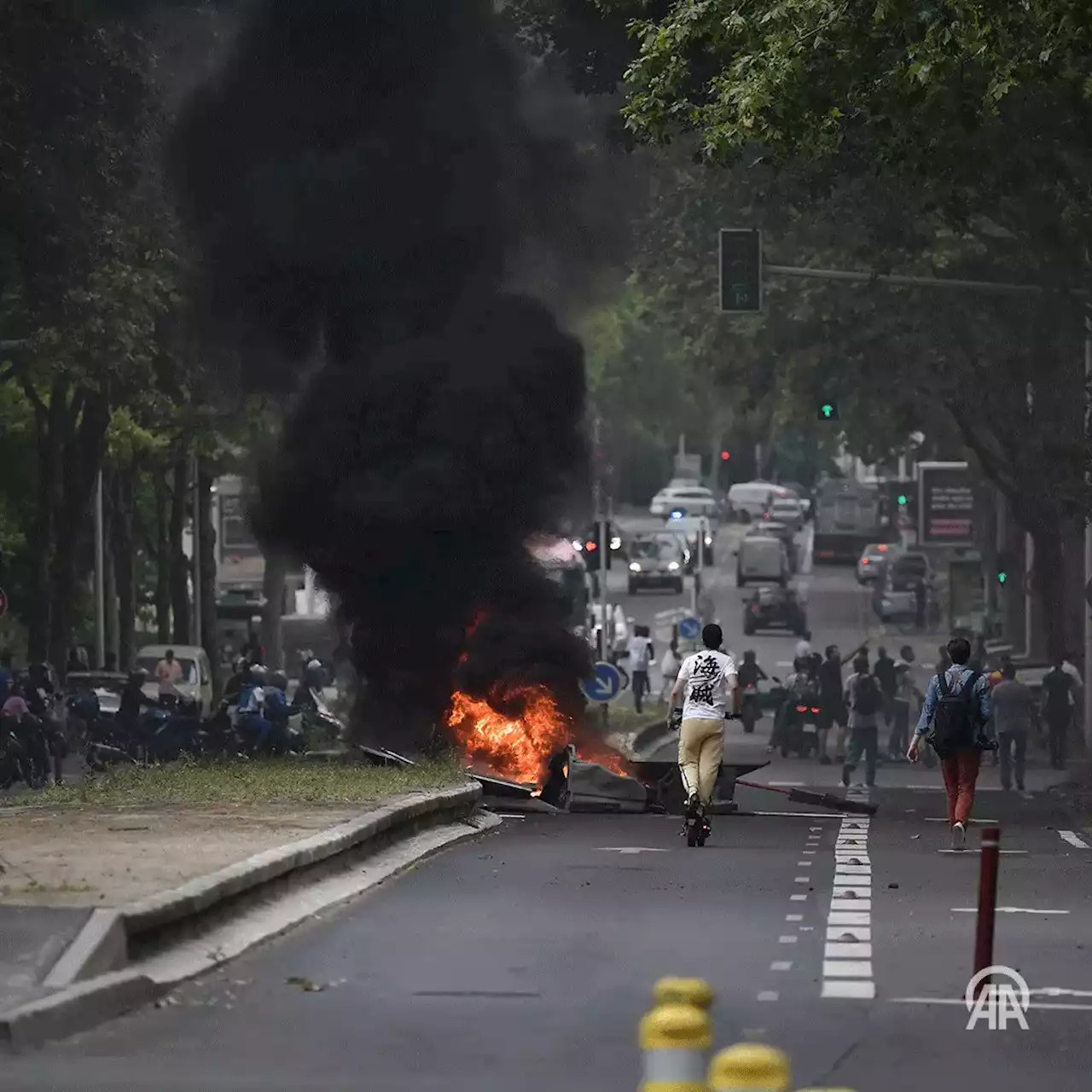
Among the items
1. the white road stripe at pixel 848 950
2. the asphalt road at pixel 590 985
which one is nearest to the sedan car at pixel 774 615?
the asphalt road at pixel 590 985

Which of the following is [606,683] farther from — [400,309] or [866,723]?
[400,309]

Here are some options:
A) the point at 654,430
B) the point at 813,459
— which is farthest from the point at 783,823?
the point at 813,459

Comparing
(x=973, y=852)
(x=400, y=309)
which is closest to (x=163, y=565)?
(x=400, y=309)

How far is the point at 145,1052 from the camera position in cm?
940

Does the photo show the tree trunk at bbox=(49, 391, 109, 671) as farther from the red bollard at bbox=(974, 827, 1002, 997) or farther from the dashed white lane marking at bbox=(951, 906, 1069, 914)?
the red bollard at bbox=(974, 827, 1002, 997)

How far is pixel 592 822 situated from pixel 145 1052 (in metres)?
13.2

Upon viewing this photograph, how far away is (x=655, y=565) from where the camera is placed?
88.4 metres

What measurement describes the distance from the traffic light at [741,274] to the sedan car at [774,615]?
4503 centimetres

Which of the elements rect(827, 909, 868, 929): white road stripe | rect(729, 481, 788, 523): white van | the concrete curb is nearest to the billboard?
rect(729, 481, 788, 523): white van

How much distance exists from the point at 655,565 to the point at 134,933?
77.5 meters

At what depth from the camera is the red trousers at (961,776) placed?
63.9 ft

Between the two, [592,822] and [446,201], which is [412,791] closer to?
[592,822]

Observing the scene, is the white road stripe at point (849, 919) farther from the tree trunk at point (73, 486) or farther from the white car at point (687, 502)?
the white car at point (687, 502)

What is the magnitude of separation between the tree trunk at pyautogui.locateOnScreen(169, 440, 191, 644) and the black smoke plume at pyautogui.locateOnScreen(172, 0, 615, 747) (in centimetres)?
1982
